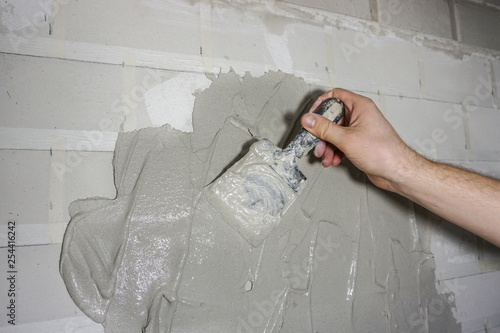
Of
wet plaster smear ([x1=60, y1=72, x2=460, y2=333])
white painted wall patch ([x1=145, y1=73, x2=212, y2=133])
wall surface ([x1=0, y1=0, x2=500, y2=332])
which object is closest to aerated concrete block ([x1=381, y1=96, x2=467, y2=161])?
wall surface ([x1=0, y1=0, x2=500, y2=332])

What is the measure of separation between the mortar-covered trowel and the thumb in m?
0.04

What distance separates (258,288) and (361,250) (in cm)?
58

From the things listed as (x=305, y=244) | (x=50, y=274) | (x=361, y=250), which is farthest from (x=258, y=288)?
(x=50, y=274)

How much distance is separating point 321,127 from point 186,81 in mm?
698

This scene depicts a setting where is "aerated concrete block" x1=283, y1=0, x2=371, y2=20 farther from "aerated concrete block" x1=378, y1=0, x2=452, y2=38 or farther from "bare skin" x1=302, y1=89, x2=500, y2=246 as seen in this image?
"bare skin" x1=302, y1=89, x2=500, y2=246

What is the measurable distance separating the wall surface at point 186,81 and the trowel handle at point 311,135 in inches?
20.6

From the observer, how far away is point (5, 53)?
1439 mm

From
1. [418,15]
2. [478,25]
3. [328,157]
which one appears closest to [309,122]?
[328,157]

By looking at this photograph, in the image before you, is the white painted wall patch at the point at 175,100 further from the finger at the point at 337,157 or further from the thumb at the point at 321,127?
the finger at the point at 337,157

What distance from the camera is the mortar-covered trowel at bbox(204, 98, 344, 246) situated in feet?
4.60

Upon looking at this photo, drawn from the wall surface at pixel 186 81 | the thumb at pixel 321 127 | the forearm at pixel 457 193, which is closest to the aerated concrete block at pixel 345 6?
the wall surface at pixel 186 81

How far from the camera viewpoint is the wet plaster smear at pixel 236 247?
144 centimetres

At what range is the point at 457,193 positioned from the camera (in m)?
1.39

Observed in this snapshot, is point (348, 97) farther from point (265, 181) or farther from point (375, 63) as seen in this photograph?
point (375, 63)
